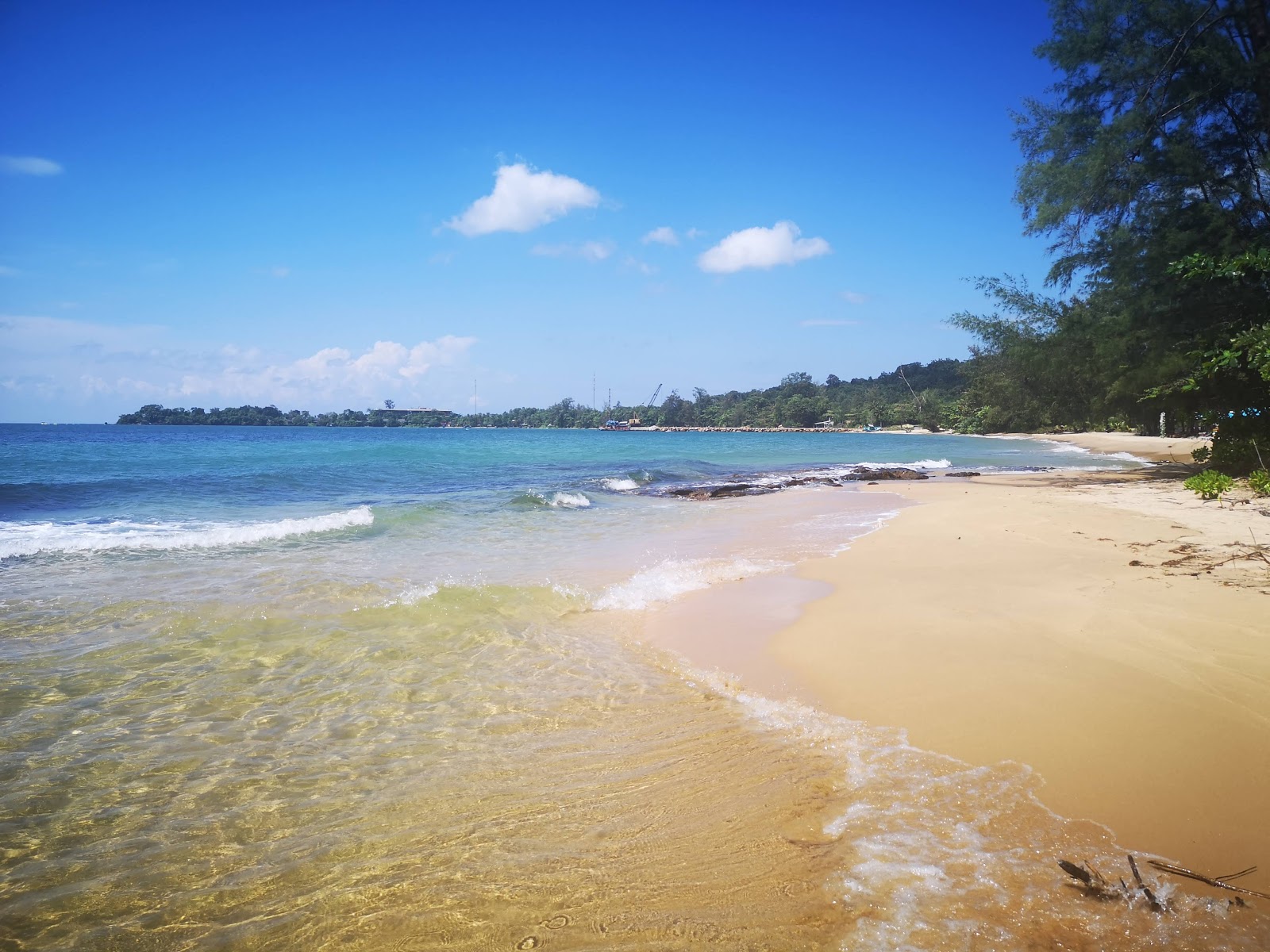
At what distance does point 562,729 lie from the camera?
4047 millimetres

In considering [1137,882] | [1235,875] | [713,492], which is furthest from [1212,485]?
[1137,882]

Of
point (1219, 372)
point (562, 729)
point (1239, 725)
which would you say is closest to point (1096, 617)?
point (1239, 725)

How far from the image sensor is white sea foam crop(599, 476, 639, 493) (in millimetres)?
22000

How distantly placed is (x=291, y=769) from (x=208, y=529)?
1051cm

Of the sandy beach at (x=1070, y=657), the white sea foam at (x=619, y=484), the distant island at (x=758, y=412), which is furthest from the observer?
the distant island at (x=758, y=412)

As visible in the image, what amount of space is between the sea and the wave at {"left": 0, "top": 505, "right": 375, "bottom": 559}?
2959 millimetres

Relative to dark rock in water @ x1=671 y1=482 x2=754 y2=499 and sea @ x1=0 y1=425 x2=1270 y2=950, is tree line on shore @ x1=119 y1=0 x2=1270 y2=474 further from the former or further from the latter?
sea @ x1=0 y1=425 x2=1270 y2=950

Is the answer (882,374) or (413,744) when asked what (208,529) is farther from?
(882,374)

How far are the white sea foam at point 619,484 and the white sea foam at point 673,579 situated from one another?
12.8m

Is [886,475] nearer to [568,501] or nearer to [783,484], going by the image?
[783,484]

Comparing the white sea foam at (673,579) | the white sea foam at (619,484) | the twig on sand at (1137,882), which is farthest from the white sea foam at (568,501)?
the twig on sand at (1137,882)

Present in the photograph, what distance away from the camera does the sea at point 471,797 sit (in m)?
2.33

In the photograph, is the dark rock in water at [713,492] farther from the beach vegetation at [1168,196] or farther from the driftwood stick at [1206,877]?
the driftwood stick at [1206,877]

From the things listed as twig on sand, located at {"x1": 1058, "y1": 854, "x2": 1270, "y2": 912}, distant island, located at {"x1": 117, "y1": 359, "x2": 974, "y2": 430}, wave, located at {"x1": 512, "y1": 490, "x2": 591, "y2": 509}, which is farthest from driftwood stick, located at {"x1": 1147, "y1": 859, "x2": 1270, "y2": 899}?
distant island, located at {"x1": 117, "y1": 359, "x2": 974, "y2": 430}
